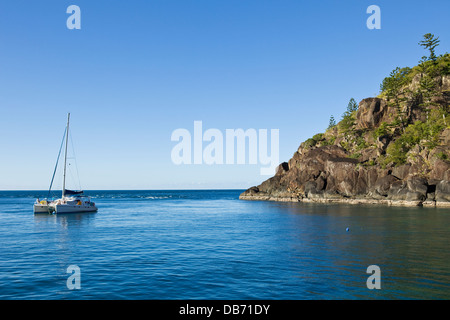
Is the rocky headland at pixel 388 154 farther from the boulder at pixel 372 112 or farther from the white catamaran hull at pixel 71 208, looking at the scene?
the white catamaran hull at pixel 71 208

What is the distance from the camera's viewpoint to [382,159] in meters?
106

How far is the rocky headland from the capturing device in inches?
3508

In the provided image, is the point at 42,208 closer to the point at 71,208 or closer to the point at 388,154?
the point at 71,208

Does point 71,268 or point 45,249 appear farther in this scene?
point 45,249

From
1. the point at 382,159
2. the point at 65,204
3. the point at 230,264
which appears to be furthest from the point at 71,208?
the point at 382,159

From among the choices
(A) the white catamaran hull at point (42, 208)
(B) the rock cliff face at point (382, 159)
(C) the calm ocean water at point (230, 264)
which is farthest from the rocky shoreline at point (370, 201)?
(A) the white catamaran hull at point (42, 208)

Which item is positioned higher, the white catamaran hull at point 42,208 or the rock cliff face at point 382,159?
the rock cliff face at point 382,159

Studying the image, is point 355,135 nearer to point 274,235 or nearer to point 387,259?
point 274,235

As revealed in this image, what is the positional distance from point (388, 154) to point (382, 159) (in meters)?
2.39

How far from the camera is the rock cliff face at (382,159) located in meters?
88.3

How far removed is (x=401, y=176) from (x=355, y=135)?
33779mm
